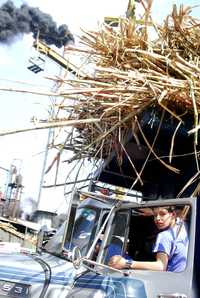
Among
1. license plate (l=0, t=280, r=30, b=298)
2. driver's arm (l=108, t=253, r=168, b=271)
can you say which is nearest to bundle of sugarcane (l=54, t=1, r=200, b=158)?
driver's arm (l=108, t=253, r=168, b=271)

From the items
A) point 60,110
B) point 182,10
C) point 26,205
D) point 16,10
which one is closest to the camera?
point 182,10

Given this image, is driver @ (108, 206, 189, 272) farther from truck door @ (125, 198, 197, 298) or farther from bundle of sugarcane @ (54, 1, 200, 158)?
bundle of sugarcane @ (54, 1, 200, 158)

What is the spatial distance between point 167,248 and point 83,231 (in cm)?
84

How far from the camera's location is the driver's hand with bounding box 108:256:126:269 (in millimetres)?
3691

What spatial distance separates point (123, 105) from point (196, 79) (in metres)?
0.53

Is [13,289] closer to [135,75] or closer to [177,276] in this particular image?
[177,276]

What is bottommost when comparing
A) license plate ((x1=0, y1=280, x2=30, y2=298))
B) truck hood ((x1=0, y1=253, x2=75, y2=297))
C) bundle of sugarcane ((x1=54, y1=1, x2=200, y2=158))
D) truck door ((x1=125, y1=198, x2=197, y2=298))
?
license plate ((x1=0, y1=280, x2=30, y2=298))

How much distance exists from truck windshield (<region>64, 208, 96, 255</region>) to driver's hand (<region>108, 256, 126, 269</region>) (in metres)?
0.28

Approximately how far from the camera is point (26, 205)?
2798 centimetres

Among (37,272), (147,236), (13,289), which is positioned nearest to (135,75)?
(147,236)

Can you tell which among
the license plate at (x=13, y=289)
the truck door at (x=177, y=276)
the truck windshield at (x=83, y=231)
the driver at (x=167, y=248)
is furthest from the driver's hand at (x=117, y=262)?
the license plate at (x=13, y=289)

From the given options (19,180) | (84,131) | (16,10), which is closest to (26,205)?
(19,180)

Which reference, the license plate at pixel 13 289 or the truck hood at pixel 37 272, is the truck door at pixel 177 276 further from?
the license plate at pixel 13 289

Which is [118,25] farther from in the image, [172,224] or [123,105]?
[172,224]
